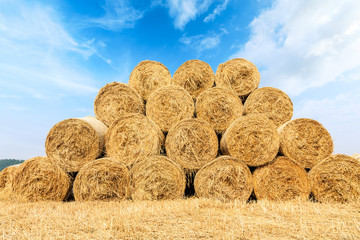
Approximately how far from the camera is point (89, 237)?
2.28m

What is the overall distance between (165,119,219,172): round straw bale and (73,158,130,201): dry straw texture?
38.0 inches

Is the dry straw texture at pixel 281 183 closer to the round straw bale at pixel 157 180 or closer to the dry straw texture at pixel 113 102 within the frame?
the round straw bale at pixel 157 180

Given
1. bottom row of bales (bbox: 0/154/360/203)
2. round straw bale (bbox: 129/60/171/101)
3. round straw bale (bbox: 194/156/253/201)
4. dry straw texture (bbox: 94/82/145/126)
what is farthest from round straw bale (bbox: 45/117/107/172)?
round straw bale (bbox: 194/156/253/201)

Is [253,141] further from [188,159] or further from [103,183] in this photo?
[103,183]

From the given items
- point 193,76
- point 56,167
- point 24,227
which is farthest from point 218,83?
point 24,227

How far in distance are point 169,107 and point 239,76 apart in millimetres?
2180

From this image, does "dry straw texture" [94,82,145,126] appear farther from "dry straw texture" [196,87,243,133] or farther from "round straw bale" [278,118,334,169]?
"round straw bale" [278,118,334,169]

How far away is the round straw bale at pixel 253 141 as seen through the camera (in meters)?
4.38

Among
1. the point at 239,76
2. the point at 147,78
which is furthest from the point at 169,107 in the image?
the point at 239,76

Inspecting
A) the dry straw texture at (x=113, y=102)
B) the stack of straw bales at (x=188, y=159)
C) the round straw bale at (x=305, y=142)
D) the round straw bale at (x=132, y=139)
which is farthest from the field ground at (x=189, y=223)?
the dry straw texture at (x=113, y=102)

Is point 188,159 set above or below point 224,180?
above

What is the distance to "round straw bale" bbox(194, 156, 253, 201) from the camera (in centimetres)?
424

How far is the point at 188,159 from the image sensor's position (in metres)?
4.51

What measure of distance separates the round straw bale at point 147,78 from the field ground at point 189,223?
3339 millimetres
